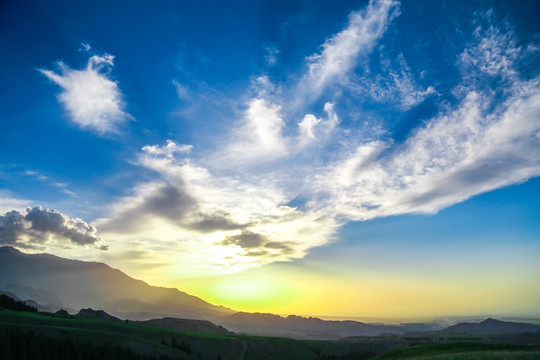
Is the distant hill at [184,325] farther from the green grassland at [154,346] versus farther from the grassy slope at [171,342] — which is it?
the green grassland at [154,346]

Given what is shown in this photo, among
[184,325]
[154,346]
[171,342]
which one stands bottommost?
[184,325]

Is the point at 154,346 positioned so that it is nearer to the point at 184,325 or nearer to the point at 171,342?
the point at 171,342

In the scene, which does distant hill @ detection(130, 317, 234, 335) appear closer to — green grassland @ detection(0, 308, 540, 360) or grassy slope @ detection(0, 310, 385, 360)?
grassy slope @ detection(0, 310, 385, 360)

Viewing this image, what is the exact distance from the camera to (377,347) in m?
139

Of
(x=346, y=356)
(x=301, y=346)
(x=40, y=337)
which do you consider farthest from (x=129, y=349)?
(x=346, y=356)

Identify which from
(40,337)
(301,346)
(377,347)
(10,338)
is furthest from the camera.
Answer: (377,347)

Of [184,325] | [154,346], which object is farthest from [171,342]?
[184,325]

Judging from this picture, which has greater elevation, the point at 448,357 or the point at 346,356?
the point at 448,357

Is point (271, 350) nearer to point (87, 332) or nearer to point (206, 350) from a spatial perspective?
point (206, 350)

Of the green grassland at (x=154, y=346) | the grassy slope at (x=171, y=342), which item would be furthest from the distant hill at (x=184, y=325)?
the green grassland at (x=154, y=346)

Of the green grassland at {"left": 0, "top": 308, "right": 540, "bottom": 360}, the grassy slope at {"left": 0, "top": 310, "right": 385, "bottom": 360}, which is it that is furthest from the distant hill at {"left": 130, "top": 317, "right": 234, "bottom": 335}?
the green grassland at {"left": 0, "top": 308, "right": 540, "bottom": 360}

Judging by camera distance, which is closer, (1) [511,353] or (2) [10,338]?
(1) [511,353]

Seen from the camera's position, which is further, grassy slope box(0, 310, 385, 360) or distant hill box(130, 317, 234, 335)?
distant hill box(130, 317, 234, 335)

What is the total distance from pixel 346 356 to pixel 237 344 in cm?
5605
